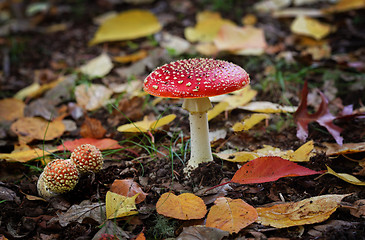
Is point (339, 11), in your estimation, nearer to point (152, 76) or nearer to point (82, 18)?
point (152, 76)

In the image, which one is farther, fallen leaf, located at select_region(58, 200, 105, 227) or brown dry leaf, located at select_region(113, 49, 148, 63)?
brown dry leaf, located at select_region(113, 49, 148, 63)

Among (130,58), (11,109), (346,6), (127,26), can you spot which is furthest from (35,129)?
(346,6)

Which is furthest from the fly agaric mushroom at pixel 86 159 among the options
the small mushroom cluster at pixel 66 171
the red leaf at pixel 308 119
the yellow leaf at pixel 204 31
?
the yellow leaf at pixel 204 31

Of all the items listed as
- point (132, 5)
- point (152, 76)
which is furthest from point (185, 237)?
point (132, 5)

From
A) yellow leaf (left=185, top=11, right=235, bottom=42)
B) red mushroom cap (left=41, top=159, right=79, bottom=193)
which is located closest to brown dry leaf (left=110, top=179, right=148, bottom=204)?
red mushroom cap (left=41, top=159, right=79, bottom=193)

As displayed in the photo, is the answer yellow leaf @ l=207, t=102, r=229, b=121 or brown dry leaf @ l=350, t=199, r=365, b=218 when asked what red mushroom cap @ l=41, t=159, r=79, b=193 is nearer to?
yellow leaf @ l=207, t=102, r=229, b=121

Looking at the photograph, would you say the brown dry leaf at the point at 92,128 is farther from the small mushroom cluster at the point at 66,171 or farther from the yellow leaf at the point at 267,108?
the yellow leaf at the point at 267,108
